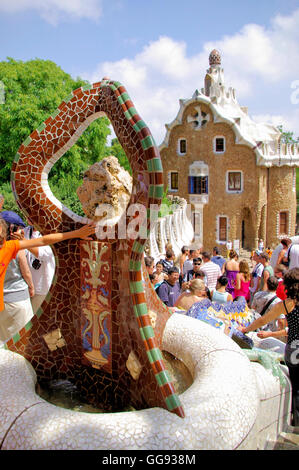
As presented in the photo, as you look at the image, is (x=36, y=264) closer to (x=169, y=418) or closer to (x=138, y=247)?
(x=138, y=247)

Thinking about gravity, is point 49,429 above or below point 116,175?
below

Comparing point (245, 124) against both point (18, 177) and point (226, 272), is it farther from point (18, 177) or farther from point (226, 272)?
point (18, 177)

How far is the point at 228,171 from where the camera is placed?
22.9 m

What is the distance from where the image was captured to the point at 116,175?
315cm

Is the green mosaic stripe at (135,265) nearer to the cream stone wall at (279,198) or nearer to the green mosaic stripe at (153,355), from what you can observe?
the green mosaic stripe at (153,355)

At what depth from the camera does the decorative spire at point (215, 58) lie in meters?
24.7

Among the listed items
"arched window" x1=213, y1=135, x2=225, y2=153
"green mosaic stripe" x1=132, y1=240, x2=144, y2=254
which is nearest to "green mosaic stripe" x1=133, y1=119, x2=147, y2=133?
"green mosaic stripe" x1=132, y1=240, x2=144, y2=254

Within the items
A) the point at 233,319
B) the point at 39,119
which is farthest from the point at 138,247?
the point at 39,119

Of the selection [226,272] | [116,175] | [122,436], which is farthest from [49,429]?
[226,272]

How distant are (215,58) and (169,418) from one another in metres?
25.3

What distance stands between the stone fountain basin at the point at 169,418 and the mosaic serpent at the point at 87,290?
0.32 metres

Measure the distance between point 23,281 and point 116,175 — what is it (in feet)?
5.60

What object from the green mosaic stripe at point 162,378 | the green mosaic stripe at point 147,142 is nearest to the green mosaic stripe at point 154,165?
the green mosaic stripe at point 147,142

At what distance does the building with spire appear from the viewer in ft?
73.4
